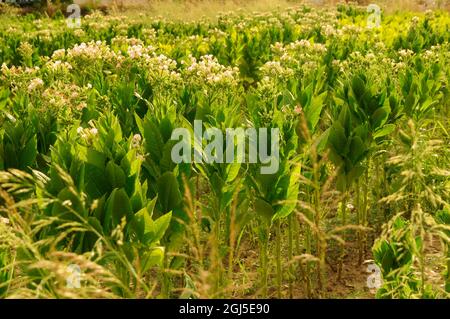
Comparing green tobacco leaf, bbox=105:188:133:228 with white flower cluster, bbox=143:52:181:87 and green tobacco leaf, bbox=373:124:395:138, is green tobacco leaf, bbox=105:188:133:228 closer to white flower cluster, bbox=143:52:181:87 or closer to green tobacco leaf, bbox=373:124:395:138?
white flower cluster, bbox=143:52:181:87

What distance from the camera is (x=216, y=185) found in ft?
10.7

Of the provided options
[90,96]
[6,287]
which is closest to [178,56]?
[90,96]

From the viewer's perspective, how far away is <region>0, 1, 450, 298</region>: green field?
95.2 inches

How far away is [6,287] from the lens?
2479 mm

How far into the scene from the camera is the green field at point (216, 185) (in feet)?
7.93

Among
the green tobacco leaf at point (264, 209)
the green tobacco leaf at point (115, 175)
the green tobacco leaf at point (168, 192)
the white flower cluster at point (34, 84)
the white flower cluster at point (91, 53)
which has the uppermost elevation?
the white flower cluster at point (91, 53)

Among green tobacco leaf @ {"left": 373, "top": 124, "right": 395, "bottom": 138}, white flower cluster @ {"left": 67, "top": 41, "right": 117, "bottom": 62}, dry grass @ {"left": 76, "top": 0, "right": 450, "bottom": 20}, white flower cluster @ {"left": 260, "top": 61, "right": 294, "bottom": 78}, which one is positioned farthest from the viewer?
dry grass @ {"left": 76, "top": 0, "right": 450, "bottom": 20}

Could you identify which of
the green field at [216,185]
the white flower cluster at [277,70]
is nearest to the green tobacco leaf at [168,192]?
the green field at [216,185]

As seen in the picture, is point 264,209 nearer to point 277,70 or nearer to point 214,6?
point 277,70

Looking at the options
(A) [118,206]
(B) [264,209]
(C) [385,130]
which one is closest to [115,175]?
(A) [118,206]

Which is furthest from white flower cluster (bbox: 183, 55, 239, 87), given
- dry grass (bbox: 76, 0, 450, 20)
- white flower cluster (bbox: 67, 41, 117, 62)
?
dry grass (bbox: 76, 0, 450, 20)

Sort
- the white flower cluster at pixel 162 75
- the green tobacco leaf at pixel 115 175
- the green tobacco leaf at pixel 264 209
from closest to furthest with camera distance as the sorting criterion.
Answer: the green tobacco leaf at pixel 115 175 < the green tobacco leaf at pixel 264 209 < the white flower cluster at pixel 162 75

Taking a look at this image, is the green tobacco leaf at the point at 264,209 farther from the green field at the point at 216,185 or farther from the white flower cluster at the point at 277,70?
the white flower cluster at the point at 277,70

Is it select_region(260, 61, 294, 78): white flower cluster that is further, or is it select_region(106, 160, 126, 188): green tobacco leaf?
select_region(260, 61, 294, 78): white flower cluster
